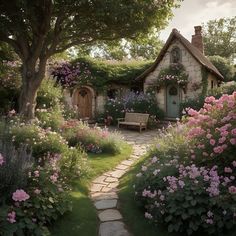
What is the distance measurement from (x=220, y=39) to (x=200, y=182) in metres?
40.9

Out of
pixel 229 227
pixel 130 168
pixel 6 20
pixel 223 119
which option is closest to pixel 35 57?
pixel 6 20

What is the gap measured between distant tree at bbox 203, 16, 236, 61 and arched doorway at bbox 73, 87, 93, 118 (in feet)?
86.3

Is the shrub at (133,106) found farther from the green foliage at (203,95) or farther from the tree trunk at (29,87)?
the tree trunk at (29,87)

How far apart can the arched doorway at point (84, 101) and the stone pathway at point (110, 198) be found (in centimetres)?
941

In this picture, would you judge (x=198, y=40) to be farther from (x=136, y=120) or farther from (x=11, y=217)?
(x=11, y=217)

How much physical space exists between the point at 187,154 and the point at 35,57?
274 inches

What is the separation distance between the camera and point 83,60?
65.8 ft

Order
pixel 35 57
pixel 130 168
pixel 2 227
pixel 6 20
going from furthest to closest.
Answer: pixel 35 57, pixel 6 20, pixel 130 168, pixel 2 227

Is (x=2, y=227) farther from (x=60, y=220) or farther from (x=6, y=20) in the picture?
(x=6, y=20)

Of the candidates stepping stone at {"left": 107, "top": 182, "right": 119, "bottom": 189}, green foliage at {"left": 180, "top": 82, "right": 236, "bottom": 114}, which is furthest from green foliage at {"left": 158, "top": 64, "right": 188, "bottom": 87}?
stepping stone at {"left": 107, "top": 182, "right": 119, "bottom": 189}

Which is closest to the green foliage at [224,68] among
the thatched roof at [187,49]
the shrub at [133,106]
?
the thatched roof at [187,49]

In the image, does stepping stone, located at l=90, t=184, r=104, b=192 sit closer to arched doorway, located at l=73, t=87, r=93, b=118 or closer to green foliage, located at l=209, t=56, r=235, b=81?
arched doorway, located at l=73, t=87, r=93, b=118

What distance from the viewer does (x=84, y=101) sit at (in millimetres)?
20000

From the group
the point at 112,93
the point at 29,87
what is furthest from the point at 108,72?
the point at 29,87
